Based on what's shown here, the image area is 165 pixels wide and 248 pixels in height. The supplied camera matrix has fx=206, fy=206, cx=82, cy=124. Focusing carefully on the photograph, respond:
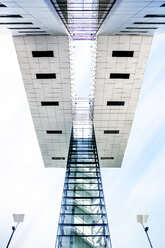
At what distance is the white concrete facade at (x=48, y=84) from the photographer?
1831 cm

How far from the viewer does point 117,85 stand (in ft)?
69.3

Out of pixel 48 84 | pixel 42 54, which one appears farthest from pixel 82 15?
pixel 48 84

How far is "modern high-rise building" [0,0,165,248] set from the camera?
44.1 ft

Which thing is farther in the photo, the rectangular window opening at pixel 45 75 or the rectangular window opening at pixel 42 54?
the rectangular window opening at pixel 45 75

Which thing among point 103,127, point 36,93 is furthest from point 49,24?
point 103,127

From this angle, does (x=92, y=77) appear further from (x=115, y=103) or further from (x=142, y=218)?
(x=142, y=218)

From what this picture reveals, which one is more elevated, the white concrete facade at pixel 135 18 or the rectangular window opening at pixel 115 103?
the white concrete facade at pixel 135 18

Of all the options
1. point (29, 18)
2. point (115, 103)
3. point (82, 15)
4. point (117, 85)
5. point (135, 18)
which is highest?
point (82, 15)

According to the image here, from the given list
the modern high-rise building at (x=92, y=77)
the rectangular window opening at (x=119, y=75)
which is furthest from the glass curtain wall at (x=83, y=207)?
the rectangular window opening at (x=119, y=75)

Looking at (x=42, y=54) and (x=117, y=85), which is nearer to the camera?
(x=42, y=54)

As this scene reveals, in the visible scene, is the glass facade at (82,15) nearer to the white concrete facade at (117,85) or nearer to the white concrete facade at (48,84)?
the white concrete facade at (117,85)

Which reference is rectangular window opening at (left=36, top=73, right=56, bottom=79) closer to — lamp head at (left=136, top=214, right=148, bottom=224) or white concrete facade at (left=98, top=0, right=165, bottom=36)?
white concrete facade at (left=98, top=0, right=165, bottom=36)

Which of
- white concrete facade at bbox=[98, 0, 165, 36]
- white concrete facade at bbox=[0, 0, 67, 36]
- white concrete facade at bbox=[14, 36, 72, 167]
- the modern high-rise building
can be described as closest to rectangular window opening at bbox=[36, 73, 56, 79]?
the modern high-rise building

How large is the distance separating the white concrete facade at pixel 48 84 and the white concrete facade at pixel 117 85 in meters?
3.16
